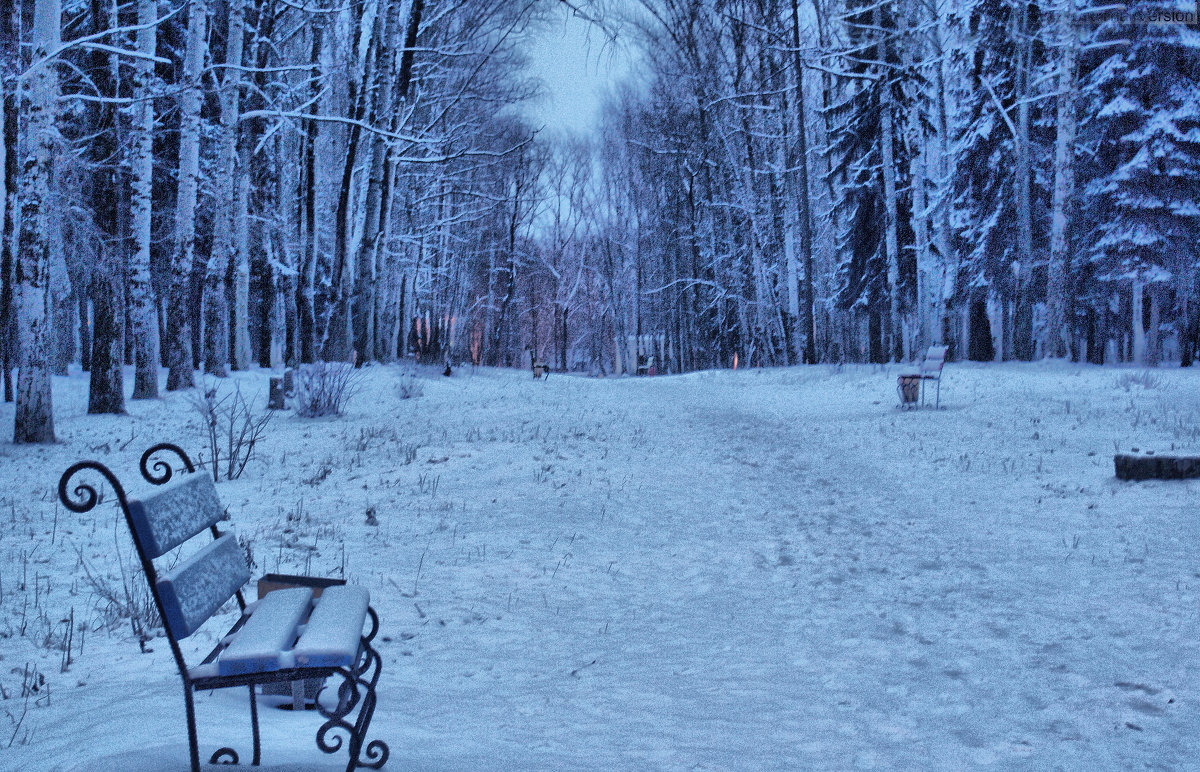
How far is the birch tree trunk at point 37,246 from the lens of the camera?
10336mm

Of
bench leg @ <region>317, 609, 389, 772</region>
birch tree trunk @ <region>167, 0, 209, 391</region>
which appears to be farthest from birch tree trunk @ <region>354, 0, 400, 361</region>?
bench leg @ <region>317, 609, 389, 772</region>

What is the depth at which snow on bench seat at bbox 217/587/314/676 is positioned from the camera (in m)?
2.46

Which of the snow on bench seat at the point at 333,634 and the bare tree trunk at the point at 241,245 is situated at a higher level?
the bare tree trunk at the point at 241,245

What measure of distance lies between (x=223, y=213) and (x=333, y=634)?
17.5 meters

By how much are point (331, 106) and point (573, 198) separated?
23.0 m

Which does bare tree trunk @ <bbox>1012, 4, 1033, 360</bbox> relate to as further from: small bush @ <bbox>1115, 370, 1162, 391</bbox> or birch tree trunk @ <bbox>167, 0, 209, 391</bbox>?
birch tree trunk @ <bbox>167, 0, 209, 391</bbox>

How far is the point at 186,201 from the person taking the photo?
1526 centimetres

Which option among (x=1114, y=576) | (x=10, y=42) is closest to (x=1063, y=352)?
(x=1114, y=576)

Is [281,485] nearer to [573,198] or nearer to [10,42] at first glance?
[10,42]

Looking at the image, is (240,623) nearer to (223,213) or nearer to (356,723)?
(356,723)

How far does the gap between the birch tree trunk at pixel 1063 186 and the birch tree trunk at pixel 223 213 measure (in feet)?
58.3

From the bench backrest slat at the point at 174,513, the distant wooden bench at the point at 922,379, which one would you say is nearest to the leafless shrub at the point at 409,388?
the distant wooden bench at the point at 922,379

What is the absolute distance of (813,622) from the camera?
4805 mm

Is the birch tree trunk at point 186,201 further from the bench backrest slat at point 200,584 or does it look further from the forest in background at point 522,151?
the bench backrest slat at point 200,584
